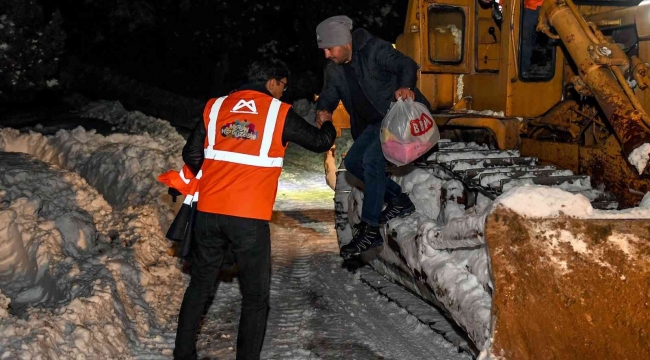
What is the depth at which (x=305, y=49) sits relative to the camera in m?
26.5

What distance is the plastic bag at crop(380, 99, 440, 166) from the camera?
5.66m

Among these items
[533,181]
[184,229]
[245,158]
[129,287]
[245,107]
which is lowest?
[129,287]

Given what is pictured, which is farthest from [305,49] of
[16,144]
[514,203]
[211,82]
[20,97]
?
[514,203]

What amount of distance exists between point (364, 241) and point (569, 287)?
87.5 inches

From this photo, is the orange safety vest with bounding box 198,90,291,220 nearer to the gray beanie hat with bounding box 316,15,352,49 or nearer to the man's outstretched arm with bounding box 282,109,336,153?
the man's outstretched arm with bounding box 282,109,336,153

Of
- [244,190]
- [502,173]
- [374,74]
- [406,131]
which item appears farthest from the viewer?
[374,74]

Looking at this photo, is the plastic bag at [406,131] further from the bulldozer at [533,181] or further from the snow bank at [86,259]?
the snow bank at [86,259]

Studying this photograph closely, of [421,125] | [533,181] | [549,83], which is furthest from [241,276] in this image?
[549,83]

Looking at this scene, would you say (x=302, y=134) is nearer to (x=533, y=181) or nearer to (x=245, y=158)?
(x=245, y=158)

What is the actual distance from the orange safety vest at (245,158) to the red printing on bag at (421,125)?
4.35 ft

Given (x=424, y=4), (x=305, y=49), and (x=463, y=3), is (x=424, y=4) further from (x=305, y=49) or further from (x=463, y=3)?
(x=305, y=49)

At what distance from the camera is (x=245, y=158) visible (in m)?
4.66

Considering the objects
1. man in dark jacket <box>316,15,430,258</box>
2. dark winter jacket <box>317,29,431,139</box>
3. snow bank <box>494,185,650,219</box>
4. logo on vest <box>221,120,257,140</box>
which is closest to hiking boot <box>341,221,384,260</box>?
man in dark jacket <box>316,15,430,258</box>

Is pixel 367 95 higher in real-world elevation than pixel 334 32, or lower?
lower
